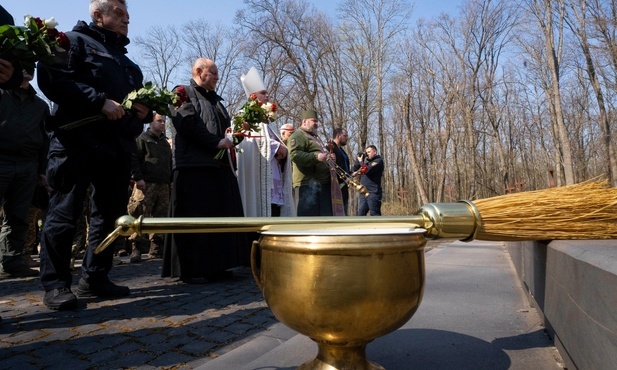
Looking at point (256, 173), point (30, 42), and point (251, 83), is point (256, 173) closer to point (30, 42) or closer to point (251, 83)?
point (251, 83)

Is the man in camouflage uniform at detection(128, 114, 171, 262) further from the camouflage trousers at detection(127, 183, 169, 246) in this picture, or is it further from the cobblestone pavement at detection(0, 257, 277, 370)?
the cobblestone pavement at detection(0, 257, 277, 370)

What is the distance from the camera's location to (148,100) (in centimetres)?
285

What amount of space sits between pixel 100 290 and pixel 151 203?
9.07 ft

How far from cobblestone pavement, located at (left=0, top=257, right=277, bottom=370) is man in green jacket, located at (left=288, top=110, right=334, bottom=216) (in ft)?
7.72

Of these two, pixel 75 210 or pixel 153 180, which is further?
pixel 153 180

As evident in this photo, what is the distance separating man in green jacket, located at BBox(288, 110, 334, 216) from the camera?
5.45 meters

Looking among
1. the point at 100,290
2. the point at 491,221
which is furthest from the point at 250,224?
the point at 100,290

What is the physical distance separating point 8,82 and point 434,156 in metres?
25.8

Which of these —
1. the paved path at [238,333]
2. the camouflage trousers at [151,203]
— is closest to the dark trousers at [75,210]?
the paved path at [238,333]

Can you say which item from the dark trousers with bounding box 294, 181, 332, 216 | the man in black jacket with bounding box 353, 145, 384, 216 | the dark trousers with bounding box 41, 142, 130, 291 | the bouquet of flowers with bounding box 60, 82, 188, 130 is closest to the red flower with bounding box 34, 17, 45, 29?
the bouquet of flowers with bounding box 60, 82, 188, 130

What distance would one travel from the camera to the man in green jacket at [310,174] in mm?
5445

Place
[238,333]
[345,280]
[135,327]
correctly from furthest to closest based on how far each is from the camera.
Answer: [135,327] < [238,333] < [345,280]

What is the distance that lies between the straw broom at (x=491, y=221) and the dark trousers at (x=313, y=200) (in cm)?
406

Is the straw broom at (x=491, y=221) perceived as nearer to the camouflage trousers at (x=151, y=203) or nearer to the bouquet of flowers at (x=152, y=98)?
the bouquet of flowers at (x=152, y=98)
